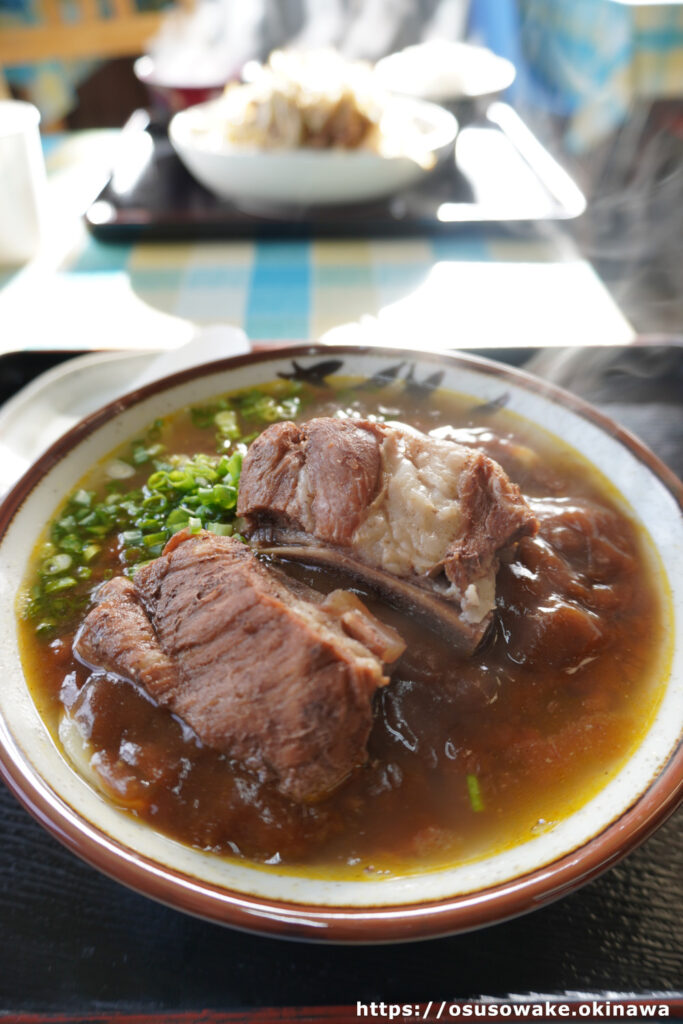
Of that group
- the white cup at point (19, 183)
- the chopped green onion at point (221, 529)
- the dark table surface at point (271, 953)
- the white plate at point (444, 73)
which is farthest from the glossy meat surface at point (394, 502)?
the white plate at point (444, 73)

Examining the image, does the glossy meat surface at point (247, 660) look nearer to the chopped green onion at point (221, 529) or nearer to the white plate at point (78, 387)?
the chopped green onion at point (221, 529)

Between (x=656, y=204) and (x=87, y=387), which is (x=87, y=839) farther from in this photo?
(x=656, y=204)

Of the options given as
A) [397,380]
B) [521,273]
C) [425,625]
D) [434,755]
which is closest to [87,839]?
[434,755]

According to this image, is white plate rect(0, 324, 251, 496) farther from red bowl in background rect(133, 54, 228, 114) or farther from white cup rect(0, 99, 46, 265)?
red bowl in background rect(133, 54, 228, 114)

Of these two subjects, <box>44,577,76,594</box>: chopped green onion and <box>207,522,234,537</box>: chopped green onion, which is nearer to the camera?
<box>44,577,76,594</box>: chopped green onion

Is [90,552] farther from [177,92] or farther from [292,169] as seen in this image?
[177,92]

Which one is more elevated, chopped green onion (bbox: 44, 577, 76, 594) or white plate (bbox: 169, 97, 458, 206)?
white plate (bbox: 169, 97, 458, 206)

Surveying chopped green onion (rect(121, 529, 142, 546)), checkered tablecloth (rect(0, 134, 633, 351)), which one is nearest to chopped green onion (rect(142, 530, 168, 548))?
chopped green onion (rect(121, 529, 142, 546))
